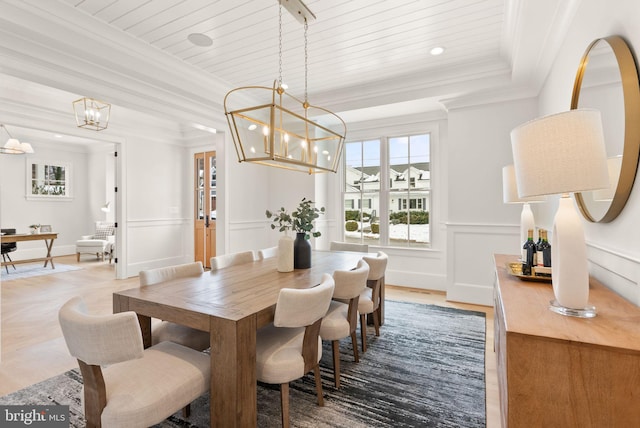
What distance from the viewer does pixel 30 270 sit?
6.08 m

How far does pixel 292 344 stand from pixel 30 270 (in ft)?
22.9

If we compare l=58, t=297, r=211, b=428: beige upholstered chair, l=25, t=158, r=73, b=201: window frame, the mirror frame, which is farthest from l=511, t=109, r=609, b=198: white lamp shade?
l=25, t=158, r=73, b=201: window frame

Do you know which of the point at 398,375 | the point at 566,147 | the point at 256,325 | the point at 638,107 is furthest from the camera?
the point at 398,375

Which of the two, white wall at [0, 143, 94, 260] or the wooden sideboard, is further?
white wall at [0, 143, 94, 260]

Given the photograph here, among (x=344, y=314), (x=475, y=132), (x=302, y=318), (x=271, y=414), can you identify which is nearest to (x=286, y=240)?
(x=344, y=314)

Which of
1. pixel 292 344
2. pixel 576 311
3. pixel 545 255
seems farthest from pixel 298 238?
pixel 576 311

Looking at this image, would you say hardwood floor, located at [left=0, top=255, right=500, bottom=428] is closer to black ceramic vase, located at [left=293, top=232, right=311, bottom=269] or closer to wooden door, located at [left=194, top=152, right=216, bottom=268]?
wooden door, located at [left=194, top=152, right=216, bottom=268]

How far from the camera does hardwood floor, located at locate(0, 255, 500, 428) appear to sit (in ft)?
7.56

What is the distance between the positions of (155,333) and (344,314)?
131 cm

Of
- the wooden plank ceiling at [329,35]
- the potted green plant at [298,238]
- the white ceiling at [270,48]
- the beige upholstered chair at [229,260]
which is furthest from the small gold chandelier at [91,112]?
the potted green plant at [298,238]

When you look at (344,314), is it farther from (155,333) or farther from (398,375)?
(155,333)

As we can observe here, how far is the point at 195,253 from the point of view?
6.63 metres

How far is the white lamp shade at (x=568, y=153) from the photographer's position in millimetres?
1069

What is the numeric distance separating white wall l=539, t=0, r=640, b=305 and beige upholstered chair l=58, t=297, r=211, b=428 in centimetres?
198
